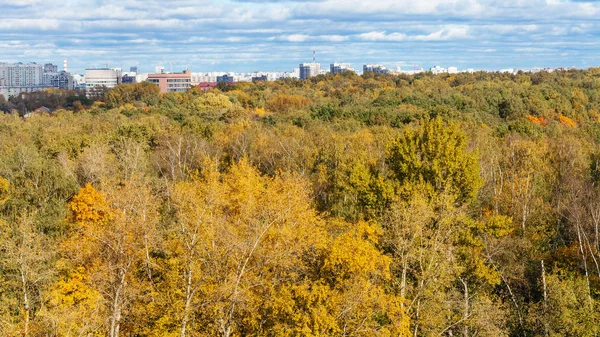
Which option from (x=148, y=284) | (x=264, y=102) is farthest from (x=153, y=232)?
(x=264, y=102)

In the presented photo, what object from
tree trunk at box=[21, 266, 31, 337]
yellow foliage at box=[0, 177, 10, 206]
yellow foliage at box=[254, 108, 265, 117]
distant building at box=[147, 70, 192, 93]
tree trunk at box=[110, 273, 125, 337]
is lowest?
tree trunk at box=[21, 266, 31, 337]

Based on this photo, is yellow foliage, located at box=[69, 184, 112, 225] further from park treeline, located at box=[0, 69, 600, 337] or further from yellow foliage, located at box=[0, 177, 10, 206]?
yellow foliage, located at box=[0, 177, 10, 206]

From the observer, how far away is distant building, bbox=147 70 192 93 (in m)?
172

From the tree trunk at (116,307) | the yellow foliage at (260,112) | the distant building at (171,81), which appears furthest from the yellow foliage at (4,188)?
the distant building at (171,81)

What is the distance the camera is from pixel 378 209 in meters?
28.4

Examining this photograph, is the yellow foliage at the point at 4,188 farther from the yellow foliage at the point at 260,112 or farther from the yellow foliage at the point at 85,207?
the yellow foliage at the point at 260,112

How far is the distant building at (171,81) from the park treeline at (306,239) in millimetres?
122294

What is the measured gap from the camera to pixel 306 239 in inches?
824

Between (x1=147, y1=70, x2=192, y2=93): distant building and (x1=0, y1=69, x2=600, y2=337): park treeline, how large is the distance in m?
122

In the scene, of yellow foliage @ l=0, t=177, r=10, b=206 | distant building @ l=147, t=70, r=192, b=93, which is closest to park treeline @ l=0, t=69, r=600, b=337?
yellow foliage @ l=0, t=177, r=10, b=206

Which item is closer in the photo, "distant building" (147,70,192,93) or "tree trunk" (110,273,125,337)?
"tree trunk" (110,273,125,337)

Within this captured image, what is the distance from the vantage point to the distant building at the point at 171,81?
17188 centimetres

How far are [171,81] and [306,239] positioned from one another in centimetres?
16113

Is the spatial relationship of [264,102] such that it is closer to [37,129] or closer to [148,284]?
[37,129]
